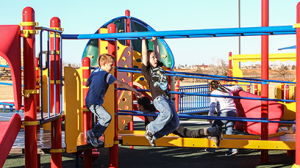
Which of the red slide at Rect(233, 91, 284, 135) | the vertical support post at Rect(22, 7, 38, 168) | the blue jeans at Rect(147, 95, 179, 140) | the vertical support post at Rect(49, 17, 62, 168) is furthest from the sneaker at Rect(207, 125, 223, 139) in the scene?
the vertical support post at Rect(22, 7, 38, 168)

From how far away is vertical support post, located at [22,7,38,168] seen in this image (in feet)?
9.44

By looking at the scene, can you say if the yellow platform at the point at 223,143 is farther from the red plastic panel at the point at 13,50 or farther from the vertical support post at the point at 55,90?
the red plastic panel at the point at 13,50

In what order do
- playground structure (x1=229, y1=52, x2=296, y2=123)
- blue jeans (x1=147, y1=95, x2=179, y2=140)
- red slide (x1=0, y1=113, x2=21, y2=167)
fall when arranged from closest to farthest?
red slide (x1=0, y1=113, x2=21, y2=167), blue jeans (x1=147, y1=95, x2=179, y2=140), playground structure (x1=229, y1=52, x2=296, y2=123)

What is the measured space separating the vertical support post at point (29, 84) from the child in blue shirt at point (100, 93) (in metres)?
0.87

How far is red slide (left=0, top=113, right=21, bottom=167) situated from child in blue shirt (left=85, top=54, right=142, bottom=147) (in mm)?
977

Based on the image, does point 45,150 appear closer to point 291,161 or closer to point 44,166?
point 44,166

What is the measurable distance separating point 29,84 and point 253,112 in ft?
13.7

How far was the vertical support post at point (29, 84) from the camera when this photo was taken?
288 centimetres

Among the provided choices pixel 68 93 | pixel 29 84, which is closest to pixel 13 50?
pixel 29 84

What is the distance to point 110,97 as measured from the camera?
13.1 feet

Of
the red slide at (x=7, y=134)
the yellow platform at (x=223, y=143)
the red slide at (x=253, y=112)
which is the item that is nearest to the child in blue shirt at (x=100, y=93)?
the yellow platform at (x=223, y=143)

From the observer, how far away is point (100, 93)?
3703 millimetres

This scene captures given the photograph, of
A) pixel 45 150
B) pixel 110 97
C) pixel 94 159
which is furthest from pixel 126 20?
pixel 45 150

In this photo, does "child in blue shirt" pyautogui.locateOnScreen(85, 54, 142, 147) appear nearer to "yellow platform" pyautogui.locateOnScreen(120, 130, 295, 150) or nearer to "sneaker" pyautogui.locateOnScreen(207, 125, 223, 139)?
"yellow platform" pyautogui.locateOnScreen(120, 130, 295, 150)
